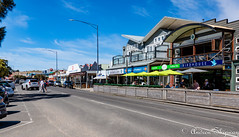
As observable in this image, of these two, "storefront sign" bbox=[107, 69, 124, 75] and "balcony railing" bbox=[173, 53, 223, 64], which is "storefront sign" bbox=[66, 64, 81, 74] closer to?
"storefront sign" bbox=[107, 69, 124, 75]

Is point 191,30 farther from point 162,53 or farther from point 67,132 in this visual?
point 67,132

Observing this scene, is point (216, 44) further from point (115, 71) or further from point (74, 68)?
point (74, 68)

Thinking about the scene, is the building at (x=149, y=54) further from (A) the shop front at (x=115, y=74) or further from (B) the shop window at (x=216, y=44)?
(B) the shop window at (x=216, y=44)

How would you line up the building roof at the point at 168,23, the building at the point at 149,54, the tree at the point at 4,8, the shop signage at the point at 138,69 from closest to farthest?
the tree at the point at 4,8 → the building at the point at 149,54 → the shop signage at the point at 138,69 → the building roof at the point at 168,23

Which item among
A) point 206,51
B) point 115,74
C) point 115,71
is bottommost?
point 115,74

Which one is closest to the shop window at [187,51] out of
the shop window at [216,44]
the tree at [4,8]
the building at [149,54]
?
the building at [149,54]

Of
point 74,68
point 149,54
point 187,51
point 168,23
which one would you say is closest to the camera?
point 187,51

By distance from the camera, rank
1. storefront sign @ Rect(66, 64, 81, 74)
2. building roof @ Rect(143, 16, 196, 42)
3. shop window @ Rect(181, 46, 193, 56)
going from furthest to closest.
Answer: storefront sign @ Rect(66, 64, 81, 74)
building roof @ Rect(143, 16, 196, 42)
shop window @ Rect(181, 46, 193, 56)

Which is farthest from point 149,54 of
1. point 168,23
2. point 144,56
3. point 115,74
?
point 115,74

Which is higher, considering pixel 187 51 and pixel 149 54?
pixel 187 51

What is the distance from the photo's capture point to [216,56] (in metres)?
19.9

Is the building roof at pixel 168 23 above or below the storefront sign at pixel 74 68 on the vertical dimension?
above

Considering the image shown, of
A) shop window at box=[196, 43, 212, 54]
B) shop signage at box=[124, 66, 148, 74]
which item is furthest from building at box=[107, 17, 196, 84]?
shop window at box=[196, 43, 212, 54]

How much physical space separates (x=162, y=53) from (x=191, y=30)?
5169 mm
